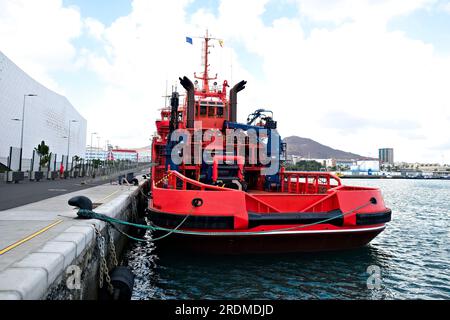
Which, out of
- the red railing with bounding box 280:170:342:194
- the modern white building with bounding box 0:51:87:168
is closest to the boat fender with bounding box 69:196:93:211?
the red railing with bounding box 280:170:342:194

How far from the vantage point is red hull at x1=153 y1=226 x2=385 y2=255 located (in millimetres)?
7848

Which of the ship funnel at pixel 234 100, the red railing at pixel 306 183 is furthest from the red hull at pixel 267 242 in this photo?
the ship funnel at pixel 234 100

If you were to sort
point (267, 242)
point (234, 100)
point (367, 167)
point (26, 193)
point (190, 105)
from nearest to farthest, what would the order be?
point (267, 242) → point (190, 105) → point (234, 100) → point (26, 193) → point (367, 167)

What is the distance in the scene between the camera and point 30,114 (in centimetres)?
7544

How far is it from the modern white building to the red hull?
4466cm

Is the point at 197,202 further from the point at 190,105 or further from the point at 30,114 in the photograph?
the point at 30,114

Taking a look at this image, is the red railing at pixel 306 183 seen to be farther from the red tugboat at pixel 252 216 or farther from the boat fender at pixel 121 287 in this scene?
the boat fender at pixel 121 287

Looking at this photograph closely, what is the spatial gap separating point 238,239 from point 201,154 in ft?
12.8

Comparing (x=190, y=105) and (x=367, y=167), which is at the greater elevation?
(x=367, y=167)

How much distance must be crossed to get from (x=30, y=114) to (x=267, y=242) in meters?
83.4

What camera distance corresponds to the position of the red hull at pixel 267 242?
785 centimetres

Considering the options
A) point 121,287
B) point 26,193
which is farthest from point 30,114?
point 121,287

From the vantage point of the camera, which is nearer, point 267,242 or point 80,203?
point 80,203
